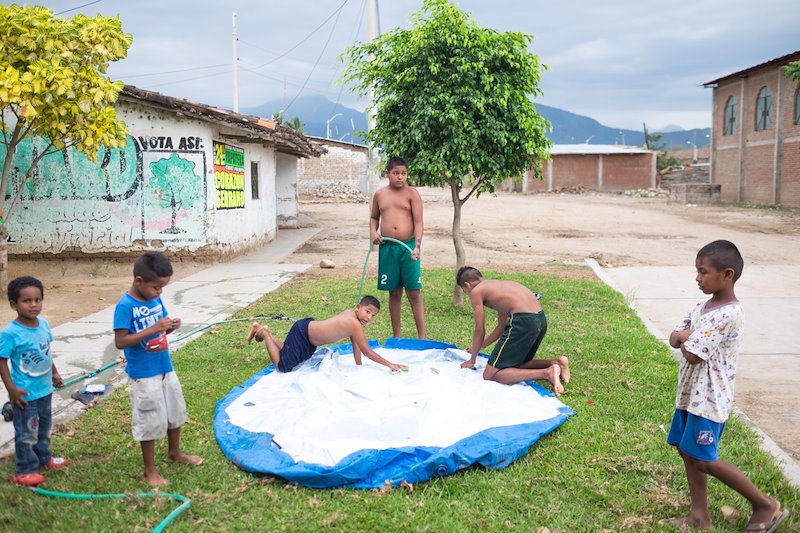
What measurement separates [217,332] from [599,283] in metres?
6.34

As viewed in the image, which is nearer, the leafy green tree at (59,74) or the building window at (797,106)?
the leafy green tree at (59,74)

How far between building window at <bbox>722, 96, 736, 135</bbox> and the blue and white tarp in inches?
1440

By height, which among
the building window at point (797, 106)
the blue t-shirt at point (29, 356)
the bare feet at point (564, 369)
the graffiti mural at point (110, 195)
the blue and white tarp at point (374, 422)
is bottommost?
the blue and white tarp at point (374, 422)

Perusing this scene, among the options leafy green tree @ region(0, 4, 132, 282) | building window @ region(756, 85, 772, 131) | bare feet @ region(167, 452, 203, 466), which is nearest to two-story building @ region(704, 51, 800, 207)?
building window @ region(756, 85, 772, 131)

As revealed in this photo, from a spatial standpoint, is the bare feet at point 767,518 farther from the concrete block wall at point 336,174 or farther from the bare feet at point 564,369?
the concrete block wall at point 336,174

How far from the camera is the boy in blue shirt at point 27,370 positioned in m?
3.78

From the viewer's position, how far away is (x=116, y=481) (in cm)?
392

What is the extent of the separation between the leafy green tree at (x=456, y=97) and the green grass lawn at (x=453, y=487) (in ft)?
10.9

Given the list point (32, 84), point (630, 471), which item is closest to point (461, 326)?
point (630, 471)

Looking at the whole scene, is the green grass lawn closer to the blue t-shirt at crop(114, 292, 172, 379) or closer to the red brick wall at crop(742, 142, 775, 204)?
the blue t-shirt at crop(114, 292, 172, 379)

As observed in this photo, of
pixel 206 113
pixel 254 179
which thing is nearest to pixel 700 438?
pixel 206 113

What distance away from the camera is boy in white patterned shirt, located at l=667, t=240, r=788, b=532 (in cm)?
325

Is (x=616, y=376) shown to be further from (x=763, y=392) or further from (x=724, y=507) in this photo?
(x=724, y=507)

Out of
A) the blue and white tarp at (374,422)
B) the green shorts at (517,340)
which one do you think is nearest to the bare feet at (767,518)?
the blue and white tarp at (374,422)
